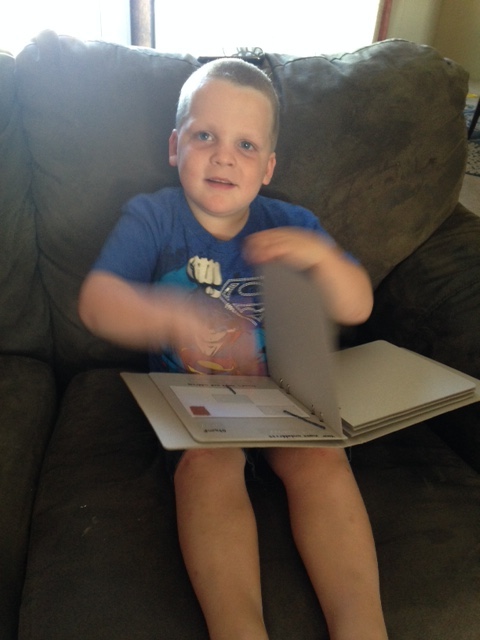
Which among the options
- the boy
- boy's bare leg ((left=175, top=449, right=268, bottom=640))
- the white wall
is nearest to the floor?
the white wall

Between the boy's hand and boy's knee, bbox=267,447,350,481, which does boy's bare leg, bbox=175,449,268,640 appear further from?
the boy's hand

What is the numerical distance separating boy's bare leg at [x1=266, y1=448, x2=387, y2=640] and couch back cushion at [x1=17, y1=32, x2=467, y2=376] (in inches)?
22.0

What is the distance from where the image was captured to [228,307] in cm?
113

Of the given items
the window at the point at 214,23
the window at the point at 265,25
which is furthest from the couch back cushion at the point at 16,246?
the window at the point at 265,25

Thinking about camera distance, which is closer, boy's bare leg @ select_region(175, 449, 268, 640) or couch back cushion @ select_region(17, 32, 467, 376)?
boy's bare leg @ select_region(175, 449, 268, 640)

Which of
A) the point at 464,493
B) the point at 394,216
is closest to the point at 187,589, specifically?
the point at 464,493

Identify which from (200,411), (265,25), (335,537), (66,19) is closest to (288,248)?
(200,411)

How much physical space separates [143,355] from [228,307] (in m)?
0.29

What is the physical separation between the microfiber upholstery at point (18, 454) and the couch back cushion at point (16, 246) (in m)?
0.05

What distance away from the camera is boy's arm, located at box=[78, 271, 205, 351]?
982 millimetres

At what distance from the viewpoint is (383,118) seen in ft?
4.29

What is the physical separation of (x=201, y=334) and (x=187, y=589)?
0.45 meters

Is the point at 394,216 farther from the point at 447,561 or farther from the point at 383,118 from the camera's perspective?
the point at 447,561

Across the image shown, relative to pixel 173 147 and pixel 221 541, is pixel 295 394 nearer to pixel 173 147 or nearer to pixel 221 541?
pixel 221 541
